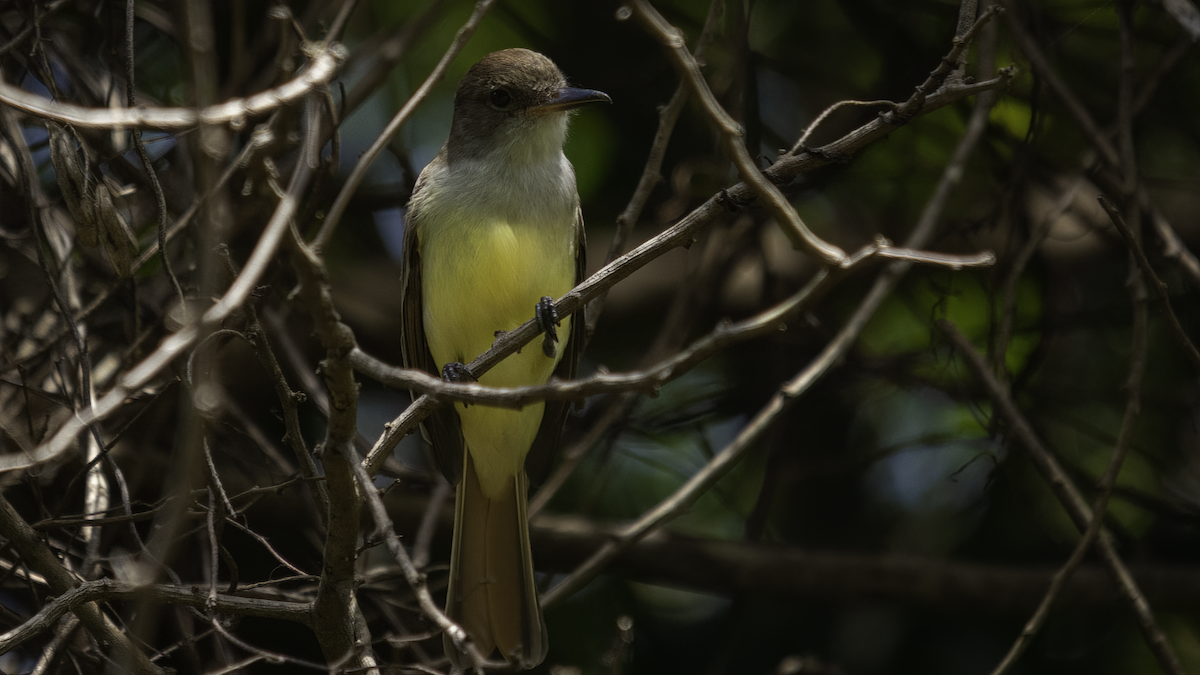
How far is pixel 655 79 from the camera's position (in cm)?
491

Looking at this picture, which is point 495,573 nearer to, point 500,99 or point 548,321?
point 548,321

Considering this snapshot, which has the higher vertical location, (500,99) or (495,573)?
(500,99)

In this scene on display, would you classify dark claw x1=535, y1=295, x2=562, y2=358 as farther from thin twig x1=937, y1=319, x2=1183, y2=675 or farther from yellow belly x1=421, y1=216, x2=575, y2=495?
thin twig x1=937, y1=319, x2=1183, y2=675

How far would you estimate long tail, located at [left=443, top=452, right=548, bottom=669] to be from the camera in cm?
354

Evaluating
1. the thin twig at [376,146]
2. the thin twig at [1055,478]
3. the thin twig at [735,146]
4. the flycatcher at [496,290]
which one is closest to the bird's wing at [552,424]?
the flycatcher at [496,290]

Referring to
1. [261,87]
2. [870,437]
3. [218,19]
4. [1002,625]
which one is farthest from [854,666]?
[218,19]

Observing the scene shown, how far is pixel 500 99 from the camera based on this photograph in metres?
4.01

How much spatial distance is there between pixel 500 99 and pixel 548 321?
1.38 metres

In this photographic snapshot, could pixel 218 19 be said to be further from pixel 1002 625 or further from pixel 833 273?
pixel 1002 625

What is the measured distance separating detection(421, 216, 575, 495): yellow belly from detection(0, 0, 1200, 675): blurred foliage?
18.1 inches

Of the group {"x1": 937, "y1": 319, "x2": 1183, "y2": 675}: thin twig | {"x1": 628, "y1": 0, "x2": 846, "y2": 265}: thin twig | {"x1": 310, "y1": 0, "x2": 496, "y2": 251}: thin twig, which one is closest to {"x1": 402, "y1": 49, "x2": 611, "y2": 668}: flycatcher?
{"x1": 937, "y1": 319, "x2": 1183, "y2": 675}: thin twig

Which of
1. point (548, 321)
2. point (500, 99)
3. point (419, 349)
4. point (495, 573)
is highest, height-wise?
A: point (500, 99)

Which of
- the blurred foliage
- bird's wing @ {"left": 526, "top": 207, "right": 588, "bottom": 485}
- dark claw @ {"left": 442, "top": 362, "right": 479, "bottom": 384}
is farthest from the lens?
the blurred foliage

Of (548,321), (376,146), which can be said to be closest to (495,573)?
(548,321)
